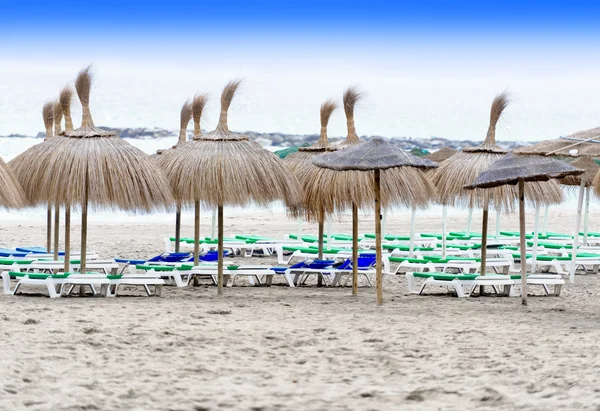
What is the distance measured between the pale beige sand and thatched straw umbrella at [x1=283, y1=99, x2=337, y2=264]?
3.93 feet

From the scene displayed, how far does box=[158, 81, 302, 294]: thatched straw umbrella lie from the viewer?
975 centimetres

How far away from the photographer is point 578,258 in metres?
12.5

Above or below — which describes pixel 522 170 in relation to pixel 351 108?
below

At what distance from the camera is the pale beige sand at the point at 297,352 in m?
5.31

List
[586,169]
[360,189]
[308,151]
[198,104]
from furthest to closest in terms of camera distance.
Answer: [586,169], [198,104], [308,151], [360,189]

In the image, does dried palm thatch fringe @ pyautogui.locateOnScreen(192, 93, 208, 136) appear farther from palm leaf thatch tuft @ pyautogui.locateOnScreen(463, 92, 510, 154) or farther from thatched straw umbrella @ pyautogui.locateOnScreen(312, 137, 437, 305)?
palm leaf thatch tuft @ pyautogui.locateOnScreen(463, 92, 510, 154)

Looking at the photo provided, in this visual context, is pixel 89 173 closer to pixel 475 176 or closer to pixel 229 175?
pixel 229 175

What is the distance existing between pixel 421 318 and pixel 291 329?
1321 millimetres

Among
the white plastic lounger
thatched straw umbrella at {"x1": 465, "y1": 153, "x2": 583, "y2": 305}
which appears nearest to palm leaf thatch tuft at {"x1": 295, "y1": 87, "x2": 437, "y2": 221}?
thatched straw umbrella at {"x1": 465, "y1": 153, "x2": 583, "y2": 305}

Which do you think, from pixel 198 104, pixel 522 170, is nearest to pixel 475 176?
pixel 522 170

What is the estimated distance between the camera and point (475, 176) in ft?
35.6

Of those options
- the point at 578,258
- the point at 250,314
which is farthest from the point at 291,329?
the point at 578,258

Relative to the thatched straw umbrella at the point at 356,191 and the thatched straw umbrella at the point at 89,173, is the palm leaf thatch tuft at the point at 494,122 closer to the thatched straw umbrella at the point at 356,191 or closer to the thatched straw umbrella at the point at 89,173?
the thatched straw umbrella at the point at 356,191

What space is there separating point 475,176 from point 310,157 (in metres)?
1.83
